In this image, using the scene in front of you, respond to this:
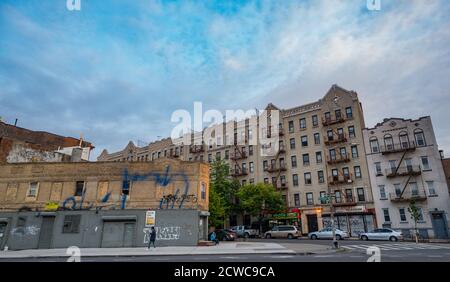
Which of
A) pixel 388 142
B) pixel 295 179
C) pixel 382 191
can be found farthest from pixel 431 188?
pixel 295 179

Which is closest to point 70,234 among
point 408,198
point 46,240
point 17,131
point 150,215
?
point 46,240

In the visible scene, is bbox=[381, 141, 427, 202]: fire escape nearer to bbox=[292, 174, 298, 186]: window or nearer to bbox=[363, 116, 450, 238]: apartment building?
bbox=[363, 116, 450, 238]: apartment building

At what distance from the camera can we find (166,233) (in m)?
26.0

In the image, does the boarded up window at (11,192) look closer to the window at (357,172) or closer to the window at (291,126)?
the window at (291,126)

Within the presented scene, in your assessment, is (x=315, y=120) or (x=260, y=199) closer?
(x=260, y=199)

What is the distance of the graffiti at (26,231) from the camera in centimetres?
2586

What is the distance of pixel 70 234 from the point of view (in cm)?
2588

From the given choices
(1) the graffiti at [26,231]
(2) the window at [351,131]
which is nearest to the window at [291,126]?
(2) the window at [351,131]

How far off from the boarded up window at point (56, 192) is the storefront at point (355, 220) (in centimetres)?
3393

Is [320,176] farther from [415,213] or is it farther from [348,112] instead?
[415,213]

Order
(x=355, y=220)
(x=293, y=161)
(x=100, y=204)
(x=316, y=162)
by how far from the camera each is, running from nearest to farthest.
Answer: (x=100, y=204)
(x=355, y=220)
(x=316, y=162)
(x=293, y=161)

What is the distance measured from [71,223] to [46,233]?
2.45 m
